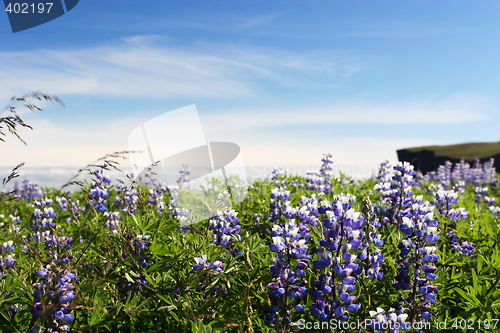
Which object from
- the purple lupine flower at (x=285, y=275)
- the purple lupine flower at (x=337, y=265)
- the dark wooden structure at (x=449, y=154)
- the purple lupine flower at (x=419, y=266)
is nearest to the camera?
the purple lupine flower at (x=337, y=265)

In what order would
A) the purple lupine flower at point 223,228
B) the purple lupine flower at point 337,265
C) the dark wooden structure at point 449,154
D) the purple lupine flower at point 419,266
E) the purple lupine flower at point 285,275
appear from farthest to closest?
1. the dark wooden structure at point 449,154
2. the purple lupine flower at point 223,228
3. the purple lupine flower at point 419,266
4. the purple lupine flower at point 285,275
5. the purple lupine flower at point 337,265

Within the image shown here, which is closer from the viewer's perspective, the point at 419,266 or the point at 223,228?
the point at 419,266

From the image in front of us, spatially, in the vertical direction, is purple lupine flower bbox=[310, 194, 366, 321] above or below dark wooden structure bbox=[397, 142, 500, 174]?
above

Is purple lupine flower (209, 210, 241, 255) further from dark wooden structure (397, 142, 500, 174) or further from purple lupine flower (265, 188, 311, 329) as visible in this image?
dark wooden structure (397, 142, 500, 174)

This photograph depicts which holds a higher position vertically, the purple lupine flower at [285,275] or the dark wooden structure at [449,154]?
the purple lupine flower at [285,275]

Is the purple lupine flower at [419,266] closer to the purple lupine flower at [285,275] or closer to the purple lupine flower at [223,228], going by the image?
the purple lupine flower at [285,275]

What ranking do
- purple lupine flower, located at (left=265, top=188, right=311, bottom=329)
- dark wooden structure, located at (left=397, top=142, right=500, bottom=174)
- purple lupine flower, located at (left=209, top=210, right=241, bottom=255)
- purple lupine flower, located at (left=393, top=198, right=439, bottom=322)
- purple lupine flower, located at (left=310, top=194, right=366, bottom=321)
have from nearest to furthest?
purple lupine flower, located at (left=310, top=194, right=366, bottom=321)
purple lupine flower, located at (left=265, top=188, right=311, bottom=329)
purple lupine flower, located at (left=393, top=198, right=439, bottom=322)
purple lupine flower, located at (left=209, top=210, right=241, bottom=255)
dark wooden structure, located at (left=397, top=142, right=500, bottom=174)

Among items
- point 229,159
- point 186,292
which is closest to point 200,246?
point 186,292

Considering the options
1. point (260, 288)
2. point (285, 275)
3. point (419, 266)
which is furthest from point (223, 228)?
point (419, 266)

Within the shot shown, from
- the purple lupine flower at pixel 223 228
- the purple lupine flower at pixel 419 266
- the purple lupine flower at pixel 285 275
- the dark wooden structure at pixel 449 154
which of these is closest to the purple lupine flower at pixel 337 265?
the purple lupine flower at pixel 285 275

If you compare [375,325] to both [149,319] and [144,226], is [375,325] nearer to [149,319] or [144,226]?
[149,319]

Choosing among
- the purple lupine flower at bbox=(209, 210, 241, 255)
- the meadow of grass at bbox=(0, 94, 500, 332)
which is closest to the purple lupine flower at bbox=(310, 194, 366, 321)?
the meadow of grass at bbox=(0, 94, 500, 332)

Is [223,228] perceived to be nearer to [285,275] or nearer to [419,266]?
[285,275]

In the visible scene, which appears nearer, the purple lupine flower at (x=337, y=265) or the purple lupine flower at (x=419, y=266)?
the purple lupine flower at (x=337, y=265)
